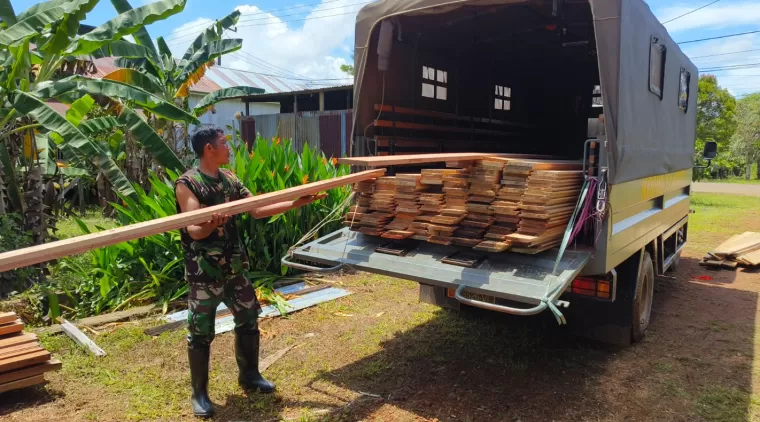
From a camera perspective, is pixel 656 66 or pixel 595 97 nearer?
pixel 656 66

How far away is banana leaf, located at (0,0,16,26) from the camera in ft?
19.9

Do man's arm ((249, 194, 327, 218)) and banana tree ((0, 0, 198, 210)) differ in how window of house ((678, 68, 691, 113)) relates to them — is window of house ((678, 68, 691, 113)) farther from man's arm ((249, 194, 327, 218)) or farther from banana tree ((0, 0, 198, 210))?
banana tree ((0, 0, 198, 210))

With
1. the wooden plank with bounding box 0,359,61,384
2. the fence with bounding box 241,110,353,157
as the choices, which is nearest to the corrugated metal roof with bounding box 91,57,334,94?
the fence with bounding box 241,110,353,157

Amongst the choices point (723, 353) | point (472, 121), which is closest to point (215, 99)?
point (472, 121)

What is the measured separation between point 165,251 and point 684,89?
597 cm

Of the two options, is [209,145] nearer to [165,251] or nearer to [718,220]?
[165,251]

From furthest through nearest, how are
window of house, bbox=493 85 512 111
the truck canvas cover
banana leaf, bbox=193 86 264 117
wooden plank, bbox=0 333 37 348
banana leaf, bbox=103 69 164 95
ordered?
banana leaf, bbox=193 86 264 117
banana leaf, bbox=103 69 164 95
window of house, bbox=493 85 512 111
wooden plank, bbox=0 333 37 348
the truck canvas cover

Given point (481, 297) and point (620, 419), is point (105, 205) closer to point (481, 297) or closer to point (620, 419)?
point (481, 297)

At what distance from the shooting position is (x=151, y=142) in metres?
6.46

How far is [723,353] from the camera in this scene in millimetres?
4363

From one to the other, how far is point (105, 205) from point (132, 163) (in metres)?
2.25

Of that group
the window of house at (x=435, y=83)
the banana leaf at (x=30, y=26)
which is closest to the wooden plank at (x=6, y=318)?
the banana leaf at (x=30, y=26)

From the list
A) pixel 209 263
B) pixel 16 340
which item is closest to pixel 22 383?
pixel 16 340

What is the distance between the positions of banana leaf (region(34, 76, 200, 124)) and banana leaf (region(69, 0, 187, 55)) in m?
0.38
